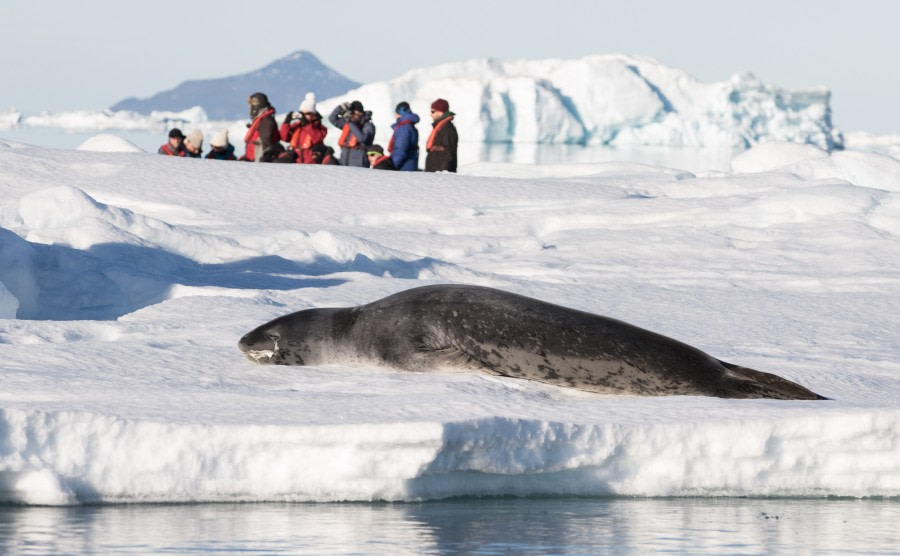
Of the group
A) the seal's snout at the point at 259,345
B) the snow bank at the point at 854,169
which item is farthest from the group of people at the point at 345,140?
the seal's snout at the point at 259,345

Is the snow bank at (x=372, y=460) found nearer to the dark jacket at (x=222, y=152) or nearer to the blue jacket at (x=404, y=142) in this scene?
the blue jacket at (x=404, y=142)

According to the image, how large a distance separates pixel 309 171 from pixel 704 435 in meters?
9.31

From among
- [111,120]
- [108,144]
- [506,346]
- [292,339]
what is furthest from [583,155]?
[111,120]

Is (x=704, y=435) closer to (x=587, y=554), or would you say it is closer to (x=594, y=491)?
(x=594, y=491)

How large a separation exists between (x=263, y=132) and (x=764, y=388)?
11.1 meters

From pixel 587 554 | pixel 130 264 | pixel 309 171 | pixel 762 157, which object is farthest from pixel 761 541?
pixel 762 157

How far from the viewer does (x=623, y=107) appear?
56406mm

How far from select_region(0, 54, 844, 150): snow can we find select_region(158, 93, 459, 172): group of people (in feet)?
124

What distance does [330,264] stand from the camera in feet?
28.4

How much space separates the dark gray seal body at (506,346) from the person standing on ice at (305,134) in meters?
10.1

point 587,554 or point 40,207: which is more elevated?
point 40,207

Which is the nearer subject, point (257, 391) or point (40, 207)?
point (257, 391)

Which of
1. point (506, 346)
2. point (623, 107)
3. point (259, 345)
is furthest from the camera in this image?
point (623, 107)

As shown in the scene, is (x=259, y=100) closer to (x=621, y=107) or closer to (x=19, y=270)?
(x=19, y=270)
